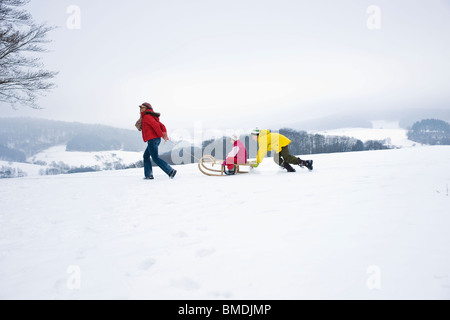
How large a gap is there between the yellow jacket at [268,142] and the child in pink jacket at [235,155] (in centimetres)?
69

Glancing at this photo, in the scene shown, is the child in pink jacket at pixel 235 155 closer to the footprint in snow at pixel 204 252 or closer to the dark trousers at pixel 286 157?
the dark trousers at pixel 286 157

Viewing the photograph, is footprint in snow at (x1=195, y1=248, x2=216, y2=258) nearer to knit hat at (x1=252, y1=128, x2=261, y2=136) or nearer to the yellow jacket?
the yellow jacket

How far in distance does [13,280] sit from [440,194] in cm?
540

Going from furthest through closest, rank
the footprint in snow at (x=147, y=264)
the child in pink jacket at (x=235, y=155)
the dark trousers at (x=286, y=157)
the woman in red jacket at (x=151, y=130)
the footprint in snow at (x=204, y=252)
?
the child in pink jacket at (x=235, y=155), the dark trousers at (x=286, y=157), the woman in red jacket at (x=151, y=130), the footprint in snow at (x=204, y=252), the footprint in snow at (x=147, y=264)

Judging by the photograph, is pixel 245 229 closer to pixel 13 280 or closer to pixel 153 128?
pixel 13 280

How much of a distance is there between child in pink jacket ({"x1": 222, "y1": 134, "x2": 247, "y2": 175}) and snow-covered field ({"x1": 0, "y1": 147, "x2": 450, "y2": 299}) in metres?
3.23

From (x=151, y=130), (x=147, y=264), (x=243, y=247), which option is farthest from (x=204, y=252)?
(x=151, y=130)

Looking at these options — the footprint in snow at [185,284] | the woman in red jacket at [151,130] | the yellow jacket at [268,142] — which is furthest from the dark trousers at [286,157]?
the footprint in snow at [185,284]

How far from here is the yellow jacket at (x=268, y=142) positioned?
22.8 feet

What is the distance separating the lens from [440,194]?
11.5ft

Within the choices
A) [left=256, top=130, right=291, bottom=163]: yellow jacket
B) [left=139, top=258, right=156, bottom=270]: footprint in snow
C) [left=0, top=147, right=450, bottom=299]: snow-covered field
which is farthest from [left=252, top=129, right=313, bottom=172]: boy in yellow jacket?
[left=139, top=258, right=156, bottom=270]: footprint in snow

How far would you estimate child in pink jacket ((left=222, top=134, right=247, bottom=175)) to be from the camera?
750cm

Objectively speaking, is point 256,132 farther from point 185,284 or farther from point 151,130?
point 185,284

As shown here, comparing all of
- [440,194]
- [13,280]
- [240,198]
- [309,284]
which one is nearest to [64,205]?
[13,280]
